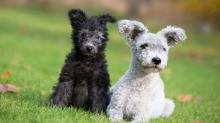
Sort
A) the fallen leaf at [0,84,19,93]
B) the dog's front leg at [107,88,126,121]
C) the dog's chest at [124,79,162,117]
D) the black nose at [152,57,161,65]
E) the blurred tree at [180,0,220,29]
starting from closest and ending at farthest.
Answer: the black nose at [152,57,161,65] → the dog's front leg at [107,88,126,121] → the dog's chest at [124,79,162,117] → the fallen leaf at [0,84,19,93] → the blurred tree at [180,0,220,29]

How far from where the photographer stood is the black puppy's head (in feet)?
29.6

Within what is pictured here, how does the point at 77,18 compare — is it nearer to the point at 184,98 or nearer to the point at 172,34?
the point at 172,34

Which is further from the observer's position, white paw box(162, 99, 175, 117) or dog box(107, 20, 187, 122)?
white paw box(162, 99, 175, 117)

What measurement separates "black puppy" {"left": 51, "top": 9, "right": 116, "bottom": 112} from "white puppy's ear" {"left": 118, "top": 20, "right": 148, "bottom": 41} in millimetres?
244

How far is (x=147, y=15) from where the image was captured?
45.3 meters

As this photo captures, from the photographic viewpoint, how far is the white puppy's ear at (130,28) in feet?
30.5

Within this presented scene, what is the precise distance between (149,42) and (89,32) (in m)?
0.99

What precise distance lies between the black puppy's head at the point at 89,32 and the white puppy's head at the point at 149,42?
321 millimetres

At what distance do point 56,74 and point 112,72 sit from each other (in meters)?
2.33

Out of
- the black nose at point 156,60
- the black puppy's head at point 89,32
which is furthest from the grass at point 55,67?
the black nose at point 156,60

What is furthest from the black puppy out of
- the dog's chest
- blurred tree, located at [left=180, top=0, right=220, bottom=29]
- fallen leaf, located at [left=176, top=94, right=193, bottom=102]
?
blurred tree, located at [left=180, top=0, right=220, bottom=29]

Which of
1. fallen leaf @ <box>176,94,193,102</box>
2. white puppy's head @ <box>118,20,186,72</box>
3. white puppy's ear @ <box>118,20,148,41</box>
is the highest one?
white puppy's ear @ <box>118,20,148,41</box>

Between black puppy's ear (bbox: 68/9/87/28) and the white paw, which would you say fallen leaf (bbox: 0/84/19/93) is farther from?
the white paw

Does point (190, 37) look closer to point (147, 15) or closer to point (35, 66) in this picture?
point (147, 15)
